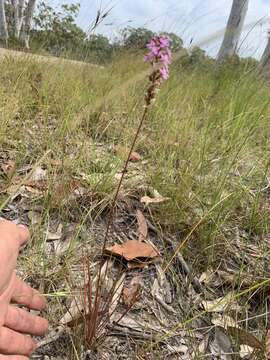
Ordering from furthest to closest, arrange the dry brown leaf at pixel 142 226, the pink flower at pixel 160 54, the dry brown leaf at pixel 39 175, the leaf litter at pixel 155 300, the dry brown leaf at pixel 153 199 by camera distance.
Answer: the dry brown leaf at pixel 39 175
the dry brown leaf at pixel 153 199
the dry brown leaf at pixel 142 226
the leaf litter at pixel 155 300
the pink flower at pixel 160 54

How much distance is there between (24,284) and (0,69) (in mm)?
2401

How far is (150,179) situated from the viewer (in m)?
1.83

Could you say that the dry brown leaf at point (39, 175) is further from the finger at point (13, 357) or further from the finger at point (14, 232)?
the finger at point (13, 357)

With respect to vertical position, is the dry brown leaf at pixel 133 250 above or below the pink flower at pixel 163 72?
below

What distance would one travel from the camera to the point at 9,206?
5.48 ft

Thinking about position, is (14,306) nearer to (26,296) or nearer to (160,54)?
(26,296)

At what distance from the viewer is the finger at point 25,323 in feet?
3.87

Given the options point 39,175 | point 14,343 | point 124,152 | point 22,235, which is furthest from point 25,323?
point 124,152


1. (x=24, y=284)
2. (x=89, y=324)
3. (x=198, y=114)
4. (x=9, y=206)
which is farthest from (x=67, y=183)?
(x=198, y=114)

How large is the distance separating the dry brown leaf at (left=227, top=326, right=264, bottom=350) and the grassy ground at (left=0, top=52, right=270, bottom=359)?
2.9 inches

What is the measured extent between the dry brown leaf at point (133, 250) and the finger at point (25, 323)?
1.11 feet

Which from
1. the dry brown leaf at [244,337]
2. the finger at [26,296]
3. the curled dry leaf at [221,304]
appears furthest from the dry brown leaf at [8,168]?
the dry brown leaf at [244,337]

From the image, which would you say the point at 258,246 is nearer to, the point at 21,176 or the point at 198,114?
the point at 21,176

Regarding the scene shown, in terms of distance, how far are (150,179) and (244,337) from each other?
2.62 feet
